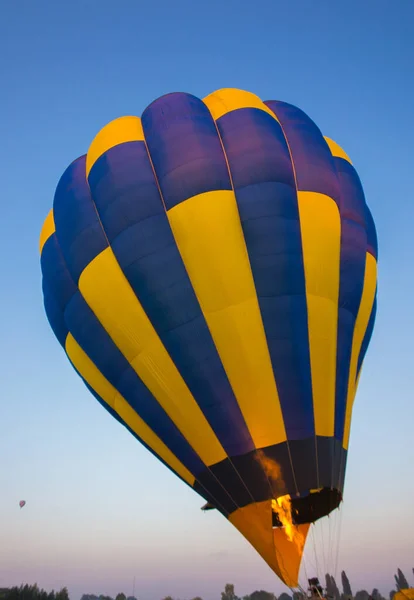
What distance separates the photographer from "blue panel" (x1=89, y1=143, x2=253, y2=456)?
712 centimetres

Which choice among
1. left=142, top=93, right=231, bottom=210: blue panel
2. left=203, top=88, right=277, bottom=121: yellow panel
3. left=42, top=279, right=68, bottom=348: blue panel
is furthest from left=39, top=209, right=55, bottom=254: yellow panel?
left=203, top=88, right=277, bottom=121: yellow panel

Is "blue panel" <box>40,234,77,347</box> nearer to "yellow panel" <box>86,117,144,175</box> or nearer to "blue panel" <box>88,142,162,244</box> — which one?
"blue panel" <box>88,142,162,244</box>

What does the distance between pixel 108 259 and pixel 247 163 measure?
2.83 metres

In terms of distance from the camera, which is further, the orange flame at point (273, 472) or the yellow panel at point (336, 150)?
the yellow panel at point (336, 150)

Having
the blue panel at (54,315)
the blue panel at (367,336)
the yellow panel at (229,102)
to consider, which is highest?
the yellow panel at (229,102)

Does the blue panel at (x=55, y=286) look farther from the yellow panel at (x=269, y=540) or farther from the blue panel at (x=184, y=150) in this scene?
the yellow panel at (x=269, y=540)

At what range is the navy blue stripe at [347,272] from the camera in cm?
773

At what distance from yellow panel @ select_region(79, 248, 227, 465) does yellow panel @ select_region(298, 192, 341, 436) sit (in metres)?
1.75

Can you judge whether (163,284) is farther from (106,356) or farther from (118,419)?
(118,419)

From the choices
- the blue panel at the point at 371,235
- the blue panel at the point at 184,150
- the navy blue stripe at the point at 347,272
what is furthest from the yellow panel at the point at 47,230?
the blue panel at the point at 371,235

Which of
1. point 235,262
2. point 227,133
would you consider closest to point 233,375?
point 235,262

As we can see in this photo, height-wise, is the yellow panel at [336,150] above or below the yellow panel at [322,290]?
above

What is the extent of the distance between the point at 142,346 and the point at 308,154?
4.51 metres

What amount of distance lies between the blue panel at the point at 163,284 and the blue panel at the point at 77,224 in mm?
292
